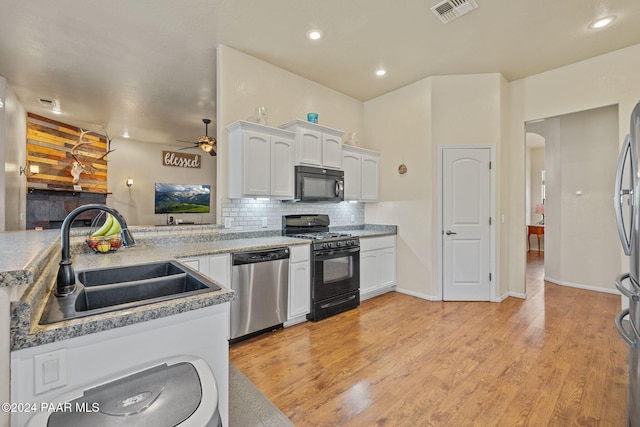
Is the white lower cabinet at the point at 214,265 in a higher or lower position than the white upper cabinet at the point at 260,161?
lower

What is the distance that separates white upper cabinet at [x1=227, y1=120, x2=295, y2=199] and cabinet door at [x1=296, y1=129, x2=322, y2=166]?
0.10 metres

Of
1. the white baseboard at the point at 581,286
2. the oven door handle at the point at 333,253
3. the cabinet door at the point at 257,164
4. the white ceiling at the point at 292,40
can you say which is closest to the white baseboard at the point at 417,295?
the oven door handle at the point at 333,253

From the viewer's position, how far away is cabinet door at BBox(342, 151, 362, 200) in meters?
4.25

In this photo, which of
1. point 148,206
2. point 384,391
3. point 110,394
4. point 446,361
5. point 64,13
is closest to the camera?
point 110,394

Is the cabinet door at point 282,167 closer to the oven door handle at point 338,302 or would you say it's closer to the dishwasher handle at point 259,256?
the dishwasher handle at point 259,256

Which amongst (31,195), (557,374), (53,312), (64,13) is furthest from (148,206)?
(557,374)

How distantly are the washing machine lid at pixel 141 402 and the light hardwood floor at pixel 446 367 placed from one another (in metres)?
1.24

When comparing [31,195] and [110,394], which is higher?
[31,195]

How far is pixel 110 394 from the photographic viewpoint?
0.78 metres

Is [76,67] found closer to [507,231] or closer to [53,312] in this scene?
[53,312]

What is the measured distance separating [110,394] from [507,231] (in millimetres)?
4734

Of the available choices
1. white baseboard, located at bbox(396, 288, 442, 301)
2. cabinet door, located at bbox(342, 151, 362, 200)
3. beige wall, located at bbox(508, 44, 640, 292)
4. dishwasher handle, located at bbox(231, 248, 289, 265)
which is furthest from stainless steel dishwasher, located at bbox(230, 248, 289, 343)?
beige wall, located at bbox(508, 44, 640, 292)

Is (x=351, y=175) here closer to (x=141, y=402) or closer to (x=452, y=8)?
(x=452, y=8)

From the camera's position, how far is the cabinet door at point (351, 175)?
425cm
